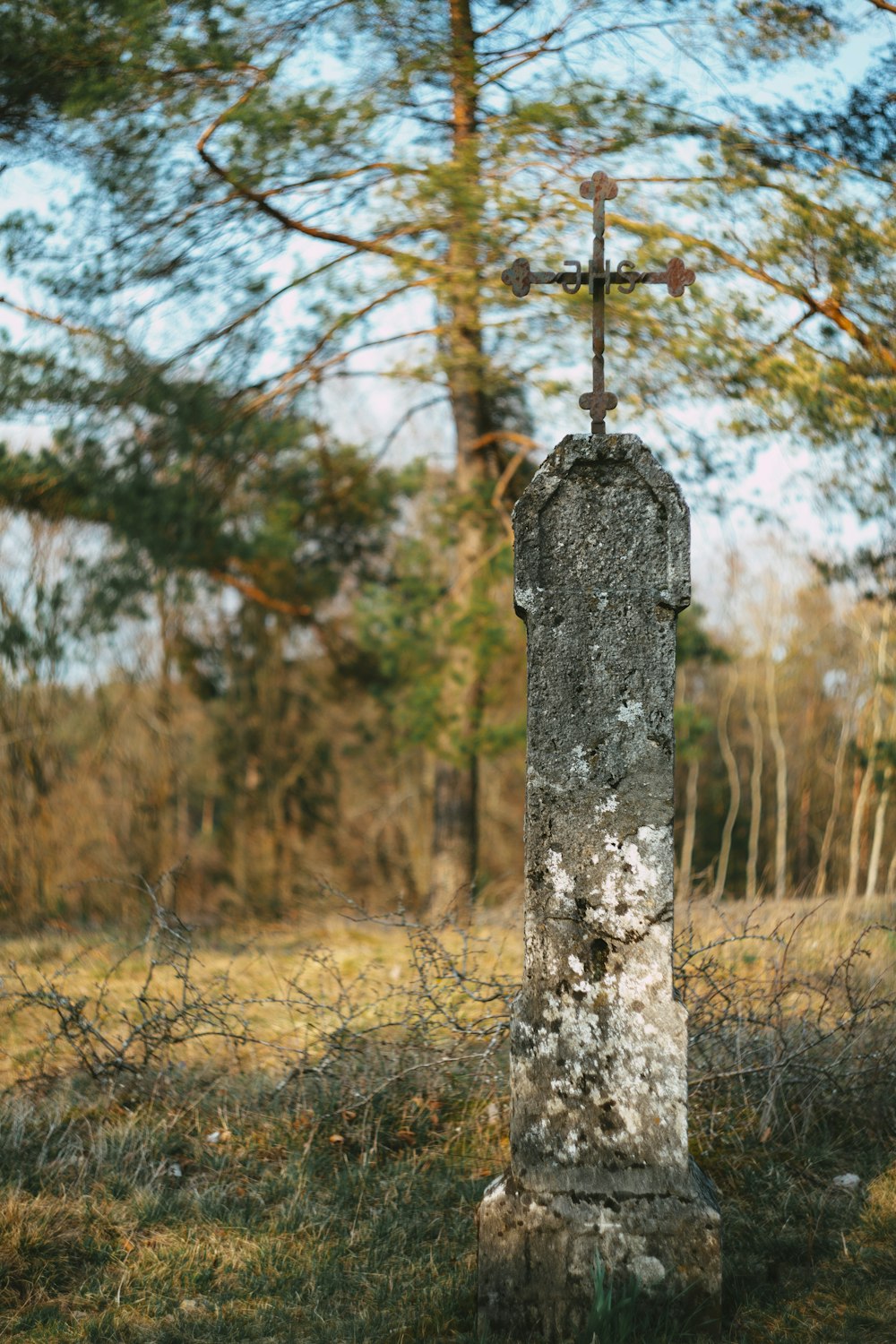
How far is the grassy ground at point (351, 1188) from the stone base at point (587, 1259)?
0.17m

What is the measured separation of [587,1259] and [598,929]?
91 cm

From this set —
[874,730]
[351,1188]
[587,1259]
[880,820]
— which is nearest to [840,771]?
[874,730]

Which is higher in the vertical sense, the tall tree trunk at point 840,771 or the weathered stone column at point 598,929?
the weathered stone column at point 598,929

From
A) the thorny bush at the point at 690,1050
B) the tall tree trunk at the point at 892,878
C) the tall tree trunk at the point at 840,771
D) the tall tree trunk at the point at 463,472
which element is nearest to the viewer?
the thorny bush at the point at 690,1050

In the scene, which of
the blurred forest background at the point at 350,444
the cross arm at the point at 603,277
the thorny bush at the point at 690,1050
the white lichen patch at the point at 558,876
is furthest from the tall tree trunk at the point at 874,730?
the white lichen patch at the point at 558,876

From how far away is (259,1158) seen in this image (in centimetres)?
466

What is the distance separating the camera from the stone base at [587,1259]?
3309 millimetres

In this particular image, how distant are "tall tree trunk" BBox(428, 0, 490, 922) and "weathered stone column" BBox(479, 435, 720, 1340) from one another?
565cm

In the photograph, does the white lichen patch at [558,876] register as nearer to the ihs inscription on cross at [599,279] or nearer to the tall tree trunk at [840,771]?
the ihs inscription on cross at [599,279]

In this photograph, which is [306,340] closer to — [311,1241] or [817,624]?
[817,624]

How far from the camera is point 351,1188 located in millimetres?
4402

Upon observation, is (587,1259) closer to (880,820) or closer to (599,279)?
(599,279)

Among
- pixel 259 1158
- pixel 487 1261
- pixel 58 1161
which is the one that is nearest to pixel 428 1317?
pixel 487 1261

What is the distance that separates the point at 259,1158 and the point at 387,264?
769 cm
